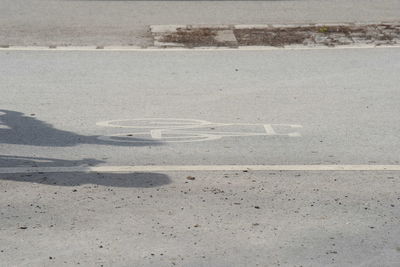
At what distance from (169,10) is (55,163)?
309 inches

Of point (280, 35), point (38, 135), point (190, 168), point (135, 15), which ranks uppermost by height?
point (135, 15)

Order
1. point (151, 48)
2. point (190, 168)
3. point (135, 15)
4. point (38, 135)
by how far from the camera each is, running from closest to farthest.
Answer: point (190, 168), point (38, 135), point (151, 48), point (135, 15)

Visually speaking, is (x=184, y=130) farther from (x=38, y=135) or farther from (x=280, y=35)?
(x=280, y=35)

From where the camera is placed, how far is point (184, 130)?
10.8 metres

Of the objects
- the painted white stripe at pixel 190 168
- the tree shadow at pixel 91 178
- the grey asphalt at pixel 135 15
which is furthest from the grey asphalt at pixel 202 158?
the grey asphalt at pixel 135 15

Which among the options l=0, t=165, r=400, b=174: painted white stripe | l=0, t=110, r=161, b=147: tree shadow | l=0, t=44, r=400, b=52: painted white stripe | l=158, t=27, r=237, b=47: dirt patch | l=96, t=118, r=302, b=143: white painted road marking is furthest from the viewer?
l=158, t=27, r=237, b=47: dirt patch

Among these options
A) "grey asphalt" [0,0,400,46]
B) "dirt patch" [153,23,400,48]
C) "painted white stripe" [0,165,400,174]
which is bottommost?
"painted white stripe" [0,165,400,174]

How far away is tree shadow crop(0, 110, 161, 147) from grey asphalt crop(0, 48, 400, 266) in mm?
24

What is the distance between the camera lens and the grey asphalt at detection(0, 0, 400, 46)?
15.3m

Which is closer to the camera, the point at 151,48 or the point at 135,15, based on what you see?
the point at 151,48

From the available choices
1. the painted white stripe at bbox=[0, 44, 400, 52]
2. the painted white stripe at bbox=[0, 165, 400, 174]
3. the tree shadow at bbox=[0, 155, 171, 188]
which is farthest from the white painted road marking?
the painted white stripe at bbox=[0, 44, 400, 52]

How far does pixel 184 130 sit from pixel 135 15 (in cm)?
628

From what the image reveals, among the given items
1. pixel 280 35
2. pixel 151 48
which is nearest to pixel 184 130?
pixel 151 48

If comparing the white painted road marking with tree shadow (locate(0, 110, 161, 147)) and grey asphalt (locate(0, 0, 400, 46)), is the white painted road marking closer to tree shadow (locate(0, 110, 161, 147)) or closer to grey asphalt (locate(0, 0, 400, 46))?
tree shadow (locate(0, 110, 161, 147))
